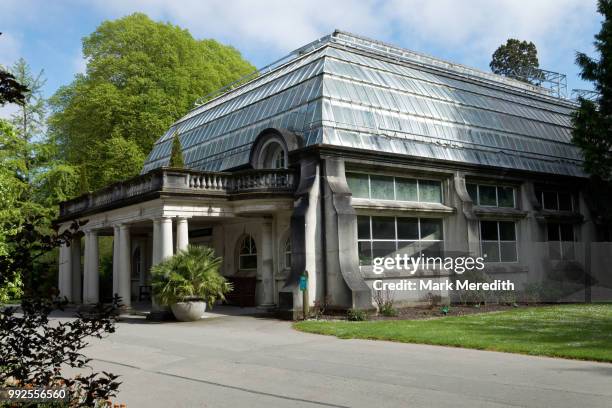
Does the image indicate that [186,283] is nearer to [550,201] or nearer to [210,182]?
[210,182]

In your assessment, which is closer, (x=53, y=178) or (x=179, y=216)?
(x=179, y=216)

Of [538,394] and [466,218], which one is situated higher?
[466,218]

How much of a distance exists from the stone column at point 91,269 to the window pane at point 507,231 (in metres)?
18.5

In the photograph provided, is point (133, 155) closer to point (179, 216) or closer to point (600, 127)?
point (179, 216)

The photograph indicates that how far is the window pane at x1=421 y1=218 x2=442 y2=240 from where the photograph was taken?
23.7 metres

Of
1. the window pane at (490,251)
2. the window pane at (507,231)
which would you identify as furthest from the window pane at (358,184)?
the window pane at (507,231)

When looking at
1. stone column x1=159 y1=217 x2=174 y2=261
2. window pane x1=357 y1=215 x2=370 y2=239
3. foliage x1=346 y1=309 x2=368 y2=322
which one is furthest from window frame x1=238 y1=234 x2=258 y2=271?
foliage x1=346 y1=309 x2=368 y2=322

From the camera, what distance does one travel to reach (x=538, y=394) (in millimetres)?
7668

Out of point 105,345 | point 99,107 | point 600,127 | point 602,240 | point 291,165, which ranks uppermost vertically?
point 99,107

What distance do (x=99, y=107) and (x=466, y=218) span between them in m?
26.3

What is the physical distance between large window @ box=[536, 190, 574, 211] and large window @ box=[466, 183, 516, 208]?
8.16 feet

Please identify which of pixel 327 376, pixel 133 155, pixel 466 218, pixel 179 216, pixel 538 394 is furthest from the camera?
pixel 133 155

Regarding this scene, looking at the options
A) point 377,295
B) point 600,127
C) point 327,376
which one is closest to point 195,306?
point 377,295

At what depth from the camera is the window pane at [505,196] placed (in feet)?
88.1
